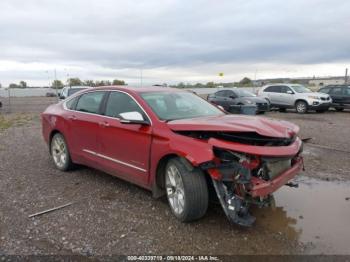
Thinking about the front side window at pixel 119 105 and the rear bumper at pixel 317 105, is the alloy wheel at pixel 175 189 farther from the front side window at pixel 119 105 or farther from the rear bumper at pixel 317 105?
the rear bumper at pixel 317 105

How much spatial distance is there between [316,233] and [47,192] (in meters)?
3.80

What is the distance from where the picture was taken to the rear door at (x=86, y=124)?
5.47 metres

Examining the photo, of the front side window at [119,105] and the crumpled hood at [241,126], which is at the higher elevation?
the front side window at [119,105]

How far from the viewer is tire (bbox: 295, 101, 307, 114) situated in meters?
18.7

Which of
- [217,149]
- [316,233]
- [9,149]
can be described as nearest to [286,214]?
[316,233]

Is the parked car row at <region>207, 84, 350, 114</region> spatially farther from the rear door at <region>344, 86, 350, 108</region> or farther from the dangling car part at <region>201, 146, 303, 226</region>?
the dangling car part at <region>201, 146, 303, 226</region>

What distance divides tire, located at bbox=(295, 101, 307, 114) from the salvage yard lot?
13.2 meters

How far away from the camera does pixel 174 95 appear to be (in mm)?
5320

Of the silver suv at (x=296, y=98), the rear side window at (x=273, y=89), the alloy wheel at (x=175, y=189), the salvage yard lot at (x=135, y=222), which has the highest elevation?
the rear side window at (x=273, y=89)

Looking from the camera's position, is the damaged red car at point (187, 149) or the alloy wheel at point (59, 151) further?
the alloy wheel at point (59, 151)

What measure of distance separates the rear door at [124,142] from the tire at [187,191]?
19.1 inches

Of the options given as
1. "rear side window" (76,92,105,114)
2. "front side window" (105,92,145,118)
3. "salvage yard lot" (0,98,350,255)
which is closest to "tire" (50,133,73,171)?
"salvage yard lot" (0,98,350,255)

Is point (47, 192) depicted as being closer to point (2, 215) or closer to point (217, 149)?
point (2, 215)

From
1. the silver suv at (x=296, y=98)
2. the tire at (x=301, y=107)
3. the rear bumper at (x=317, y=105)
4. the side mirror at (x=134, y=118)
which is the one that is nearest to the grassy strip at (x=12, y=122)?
the side mirror at (x=134, y=118)
